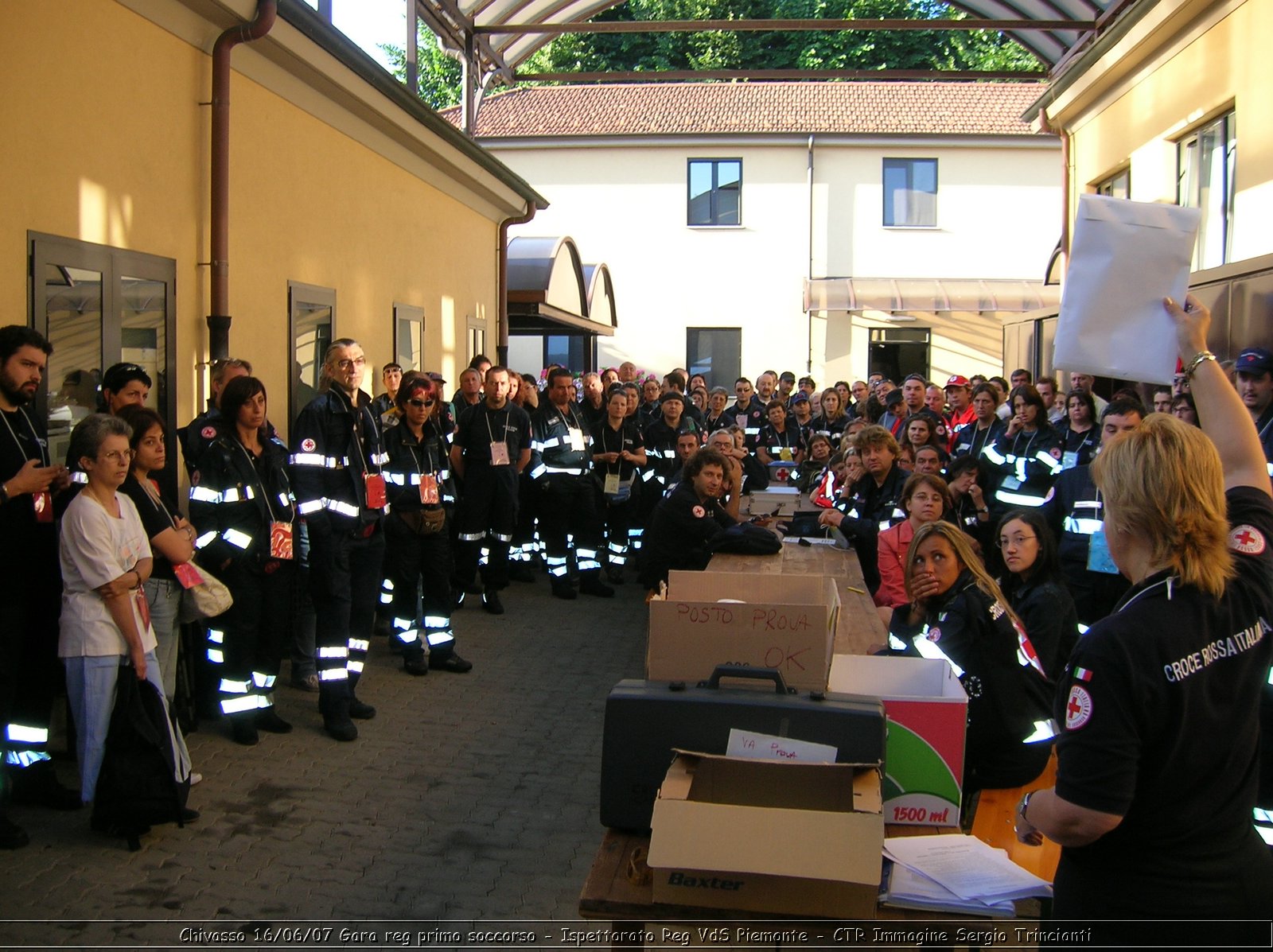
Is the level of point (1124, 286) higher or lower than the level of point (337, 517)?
higher

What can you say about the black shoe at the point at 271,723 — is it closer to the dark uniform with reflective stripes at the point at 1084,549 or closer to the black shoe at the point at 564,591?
the black shoe at the point at 564,591

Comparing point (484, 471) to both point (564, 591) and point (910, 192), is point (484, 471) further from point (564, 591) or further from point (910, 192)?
point (910, 192)

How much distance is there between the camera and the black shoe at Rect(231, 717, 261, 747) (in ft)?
20.7

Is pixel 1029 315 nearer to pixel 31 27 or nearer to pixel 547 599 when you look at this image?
pixel 547 599

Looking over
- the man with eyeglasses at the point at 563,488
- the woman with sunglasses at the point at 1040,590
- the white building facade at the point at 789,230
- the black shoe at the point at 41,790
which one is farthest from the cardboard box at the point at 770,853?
the white building facade at the point at 789,230

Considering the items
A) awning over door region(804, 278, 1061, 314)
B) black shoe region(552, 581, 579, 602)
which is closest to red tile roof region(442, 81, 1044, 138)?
awning over door region(804, 278, 1061, 314)

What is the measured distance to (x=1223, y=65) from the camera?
1003 cm

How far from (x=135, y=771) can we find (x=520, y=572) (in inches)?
287

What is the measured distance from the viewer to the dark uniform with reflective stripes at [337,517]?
6301mm

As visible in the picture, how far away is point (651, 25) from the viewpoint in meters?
13.4

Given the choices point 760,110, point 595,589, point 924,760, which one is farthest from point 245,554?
point 760,110

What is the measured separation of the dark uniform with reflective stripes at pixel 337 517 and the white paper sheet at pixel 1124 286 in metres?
4.09

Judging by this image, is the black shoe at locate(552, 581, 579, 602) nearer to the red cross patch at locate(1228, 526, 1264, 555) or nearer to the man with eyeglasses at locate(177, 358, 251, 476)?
the man with eyeglasses at locate(177, 358, 251, 476)

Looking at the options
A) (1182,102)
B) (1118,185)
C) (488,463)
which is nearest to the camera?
(488,463)
